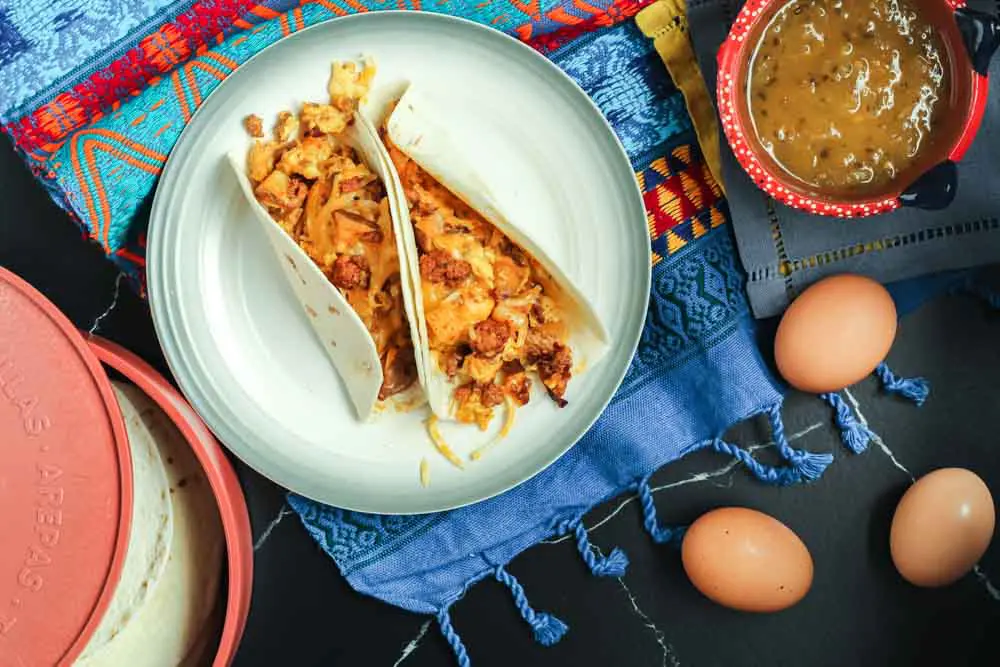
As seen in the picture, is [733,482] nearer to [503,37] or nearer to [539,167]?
[539,167]

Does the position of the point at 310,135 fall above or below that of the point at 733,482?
above

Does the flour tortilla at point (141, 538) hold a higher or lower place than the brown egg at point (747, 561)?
higher

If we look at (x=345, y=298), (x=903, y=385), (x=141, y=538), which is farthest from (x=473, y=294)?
(x=903, y=385)

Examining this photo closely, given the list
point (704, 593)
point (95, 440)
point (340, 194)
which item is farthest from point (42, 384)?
point (704, 593)

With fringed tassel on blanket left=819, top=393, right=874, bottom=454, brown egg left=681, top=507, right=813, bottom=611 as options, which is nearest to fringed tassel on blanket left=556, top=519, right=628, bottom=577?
brown egg left=681, top=507, right=813, bottom=611

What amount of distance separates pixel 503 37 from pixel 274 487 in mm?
959

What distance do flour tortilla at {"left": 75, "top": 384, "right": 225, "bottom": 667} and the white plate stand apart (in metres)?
0.10

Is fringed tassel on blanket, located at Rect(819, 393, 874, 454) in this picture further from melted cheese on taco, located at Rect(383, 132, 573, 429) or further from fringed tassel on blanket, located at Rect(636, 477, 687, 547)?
melted cheese on taco, located at Rect(383, 132, 573, 429)

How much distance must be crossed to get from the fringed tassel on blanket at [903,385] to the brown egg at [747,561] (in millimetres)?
358

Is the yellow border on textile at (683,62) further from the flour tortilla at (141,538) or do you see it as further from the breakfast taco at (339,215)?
the flour tortilla at (141,538)

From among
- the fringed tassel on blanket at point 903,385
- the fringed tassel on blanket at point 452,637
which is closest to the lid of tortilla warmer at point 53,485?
the fringed tassel on blanket at point 452,637

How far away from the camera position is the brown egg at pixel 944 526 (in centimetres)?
174

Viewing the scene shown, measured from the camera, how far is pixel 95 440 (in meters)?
1.35

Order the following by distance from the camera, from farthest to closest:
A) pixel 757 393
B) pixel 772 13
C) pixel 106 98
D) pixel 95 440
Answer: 1. pixel 757 393
2. pixel 106 98
3. pixel 772 13
4. pixel 95 440
